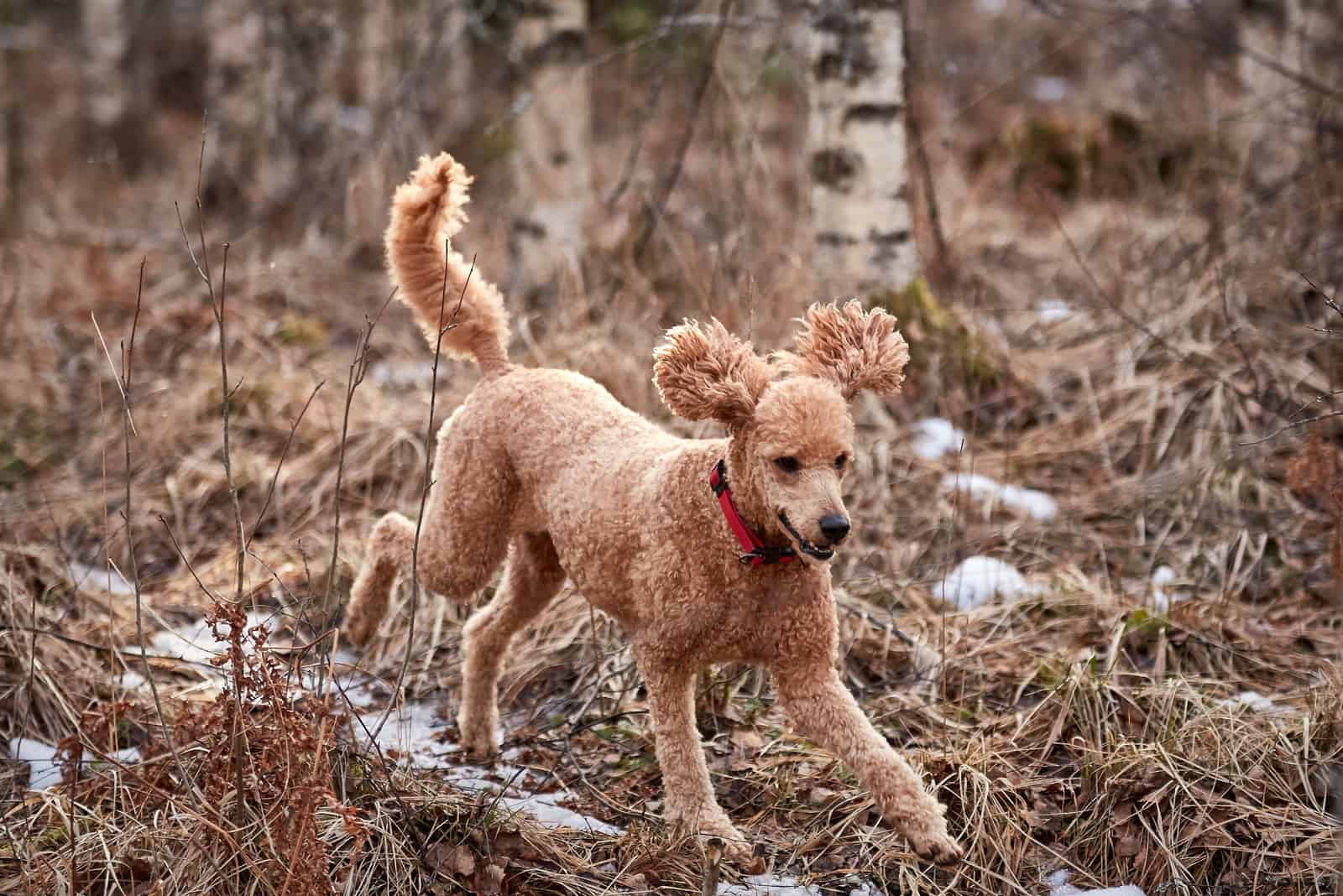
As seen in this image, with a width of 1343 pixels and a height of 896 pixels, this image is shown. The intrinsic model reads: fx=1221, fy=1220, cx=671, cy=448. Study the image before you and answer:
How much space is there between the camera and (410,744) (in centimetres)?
381

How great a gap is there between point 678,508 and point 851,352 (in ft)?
1.93

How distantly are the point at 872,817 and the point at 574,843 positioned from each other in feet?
2.68

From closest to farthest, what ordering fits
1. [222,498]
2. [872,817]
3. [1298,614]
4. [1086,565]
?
[872,817] → [1298,614] → [1086,565] → [222,498]

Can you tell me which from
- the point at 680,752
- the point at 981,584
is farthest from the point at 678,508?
the point at 981,584

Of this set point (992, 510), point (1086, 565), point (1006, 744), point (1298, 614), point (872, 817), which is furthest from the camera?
point (992, 510)

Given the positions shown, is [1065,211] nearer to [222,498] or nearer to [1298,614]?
[1298,614]

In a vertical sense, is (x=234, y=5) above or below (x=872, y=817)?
above

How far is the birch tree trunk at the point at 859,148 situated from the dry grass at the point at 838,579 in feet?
1.03

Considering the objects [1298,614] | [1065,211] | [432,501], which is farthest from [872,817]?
[1065,211]

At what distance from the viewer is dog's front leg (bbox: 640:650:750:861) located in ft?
10.4

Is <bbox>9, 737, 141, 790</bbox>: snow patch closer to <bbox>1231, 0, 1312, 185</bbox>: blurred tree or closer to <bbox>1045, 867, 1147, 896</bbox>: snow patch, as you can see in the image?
<bbox>1045, 867, 1147, 896</bbox>: snow patch

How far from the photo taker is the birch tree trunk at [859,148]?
223 inches

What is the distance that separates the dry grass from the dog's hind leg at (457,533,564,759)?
12cm

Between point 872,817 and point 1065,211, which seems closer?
point 872,817
